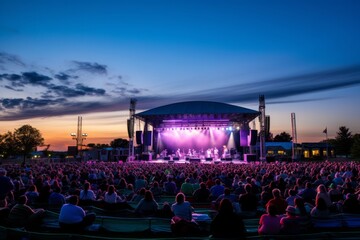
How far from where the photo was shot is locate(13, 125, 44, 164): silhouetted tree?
181ft

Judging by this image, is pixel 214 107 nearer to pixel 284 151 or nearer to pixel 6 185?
pixel 6 185

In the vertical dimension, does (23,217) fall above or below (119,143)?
below

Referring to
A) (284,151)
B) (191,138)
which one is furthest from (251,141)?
(284,151)

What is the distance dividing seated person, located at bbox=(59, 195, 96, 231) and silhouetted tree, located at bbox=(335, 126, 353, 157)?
69.8 m

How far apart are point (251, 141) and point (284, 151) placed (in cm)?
3815

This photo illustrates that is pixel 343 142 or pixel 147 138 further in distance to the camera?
pixel 343 142

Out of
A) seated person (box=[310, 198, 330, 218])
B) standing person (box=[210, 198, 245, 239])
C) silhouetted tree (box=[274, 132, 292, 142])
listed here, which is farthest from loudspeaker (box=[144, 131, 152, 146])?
silhouetted tree (box=[274, 132, 292, 142])

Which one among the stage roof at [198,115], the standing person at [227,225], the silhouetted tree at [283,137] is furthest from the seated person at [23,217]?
the silhouetted tree at [283,137]

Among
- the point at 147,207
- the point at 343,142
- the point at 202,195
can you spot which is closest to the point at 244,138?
the point at 202,195

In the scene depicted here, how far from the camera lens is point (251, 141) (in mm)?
33469

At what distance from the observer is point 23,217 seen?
5.18m

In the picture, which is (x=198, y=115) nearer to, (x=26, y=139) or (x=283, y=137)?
(x=26, y=139)

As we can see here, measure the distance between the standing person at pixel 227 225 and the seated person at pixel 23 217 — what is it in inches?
122

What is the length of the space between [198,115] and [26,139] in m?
35.7
